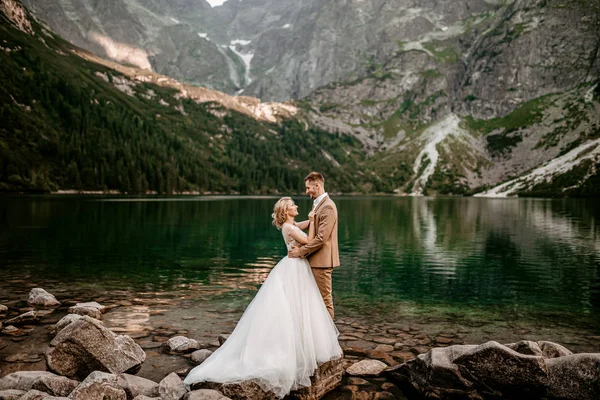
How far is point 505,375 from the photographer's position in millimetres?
10562

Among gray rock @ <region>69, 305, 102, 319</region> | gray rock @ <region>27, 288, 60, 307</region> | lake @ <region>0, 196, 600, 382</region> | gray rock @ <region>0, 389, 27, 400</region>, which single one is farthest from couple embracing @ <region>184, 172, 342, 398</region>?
gray rock @ <region>27, 288, 60, 307</region>

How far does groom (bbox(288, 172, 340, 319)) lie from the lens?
1113 centimetres

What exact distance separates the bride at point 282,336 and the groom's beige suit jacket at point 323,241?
10.6 inches

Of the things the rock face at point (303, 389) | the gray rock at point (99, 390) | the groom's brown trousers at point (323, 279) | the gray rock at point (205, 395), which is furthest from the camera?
the groom's brown trousers at point (323, 279)

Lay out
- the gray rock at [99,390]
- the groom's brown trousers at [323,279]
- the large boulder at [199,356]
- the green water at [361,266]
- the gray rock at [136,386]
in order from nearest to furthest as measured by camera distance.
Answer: the gray rock at [99,390] < the gray rock at [136,386] < the groom's brown trousers at [323,279] < the large boulder at [199,356] < the green water at [361,266]

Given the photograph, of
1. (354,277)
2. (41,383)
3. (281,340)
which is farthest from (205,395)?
(354,277)

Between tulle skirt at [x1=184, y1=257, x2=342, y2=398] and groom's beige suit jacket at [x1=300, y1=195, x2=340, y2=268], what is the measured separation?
360mm

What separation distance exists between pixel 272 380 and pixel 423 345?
8538 millimetres

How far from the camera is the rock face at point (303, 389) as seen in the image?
9.84 m

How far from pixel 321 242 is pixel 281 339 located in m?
2.66

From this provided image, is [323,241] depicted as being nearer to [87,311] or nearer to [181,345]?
[181,345]

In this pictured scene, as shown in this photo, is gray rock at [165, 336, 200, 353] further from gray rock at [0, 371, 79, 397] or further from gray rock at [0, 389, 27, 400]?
gray rock at [0, 389, 27, 400]

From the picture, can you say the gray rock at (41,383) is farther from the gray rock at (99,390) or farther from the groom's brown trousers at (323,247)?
the groom's brown trousers at (323,247)

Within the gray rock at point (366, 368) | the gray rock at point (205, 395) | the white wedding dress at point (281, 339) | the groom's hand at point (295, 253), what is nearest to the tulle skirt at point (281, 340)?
the white wedding dress at point (281, 339)
